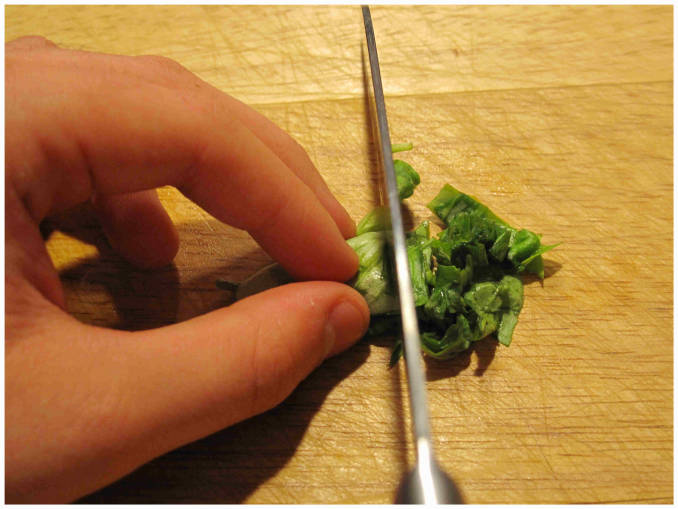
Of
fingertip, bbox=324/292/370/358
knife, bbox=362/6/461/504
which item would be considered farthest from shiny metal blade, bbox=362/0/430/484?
fingertip, bbox=324/292/370/358

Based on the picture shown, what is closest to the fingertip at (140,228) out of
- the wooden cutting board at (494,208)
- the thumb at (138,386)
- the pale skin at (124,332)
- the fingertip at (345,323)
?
the wooden cutting board at (494,208)

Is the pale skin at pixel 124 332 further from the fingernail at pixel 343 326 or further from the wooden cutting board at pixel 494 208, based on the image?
the wooden cutting board at pixel 494 208

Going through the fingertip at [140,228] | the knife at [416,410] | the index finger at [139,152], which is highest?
the index finger at [139,152]

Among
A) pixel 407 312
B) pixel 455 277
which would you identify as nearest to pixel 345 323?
pixel 407 312

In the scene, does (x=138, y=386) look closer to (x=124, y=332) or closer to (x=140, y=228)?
(x=124, y=332)

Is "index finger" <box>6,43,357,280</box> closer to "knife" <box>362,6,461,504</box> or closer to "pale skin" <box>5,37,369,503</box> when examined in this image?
"pale skin" <box>5,37,369,503</box>

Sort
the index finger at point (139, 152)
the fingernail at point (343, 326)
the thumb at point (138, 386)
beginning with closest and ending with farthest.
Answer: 1. the thumb at point (138, 386)
2. the index finger at point (139, 152)
3. the fingernail at point (343, 326)

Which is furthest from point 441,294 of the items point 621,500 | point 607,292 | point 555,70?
point 555,70
